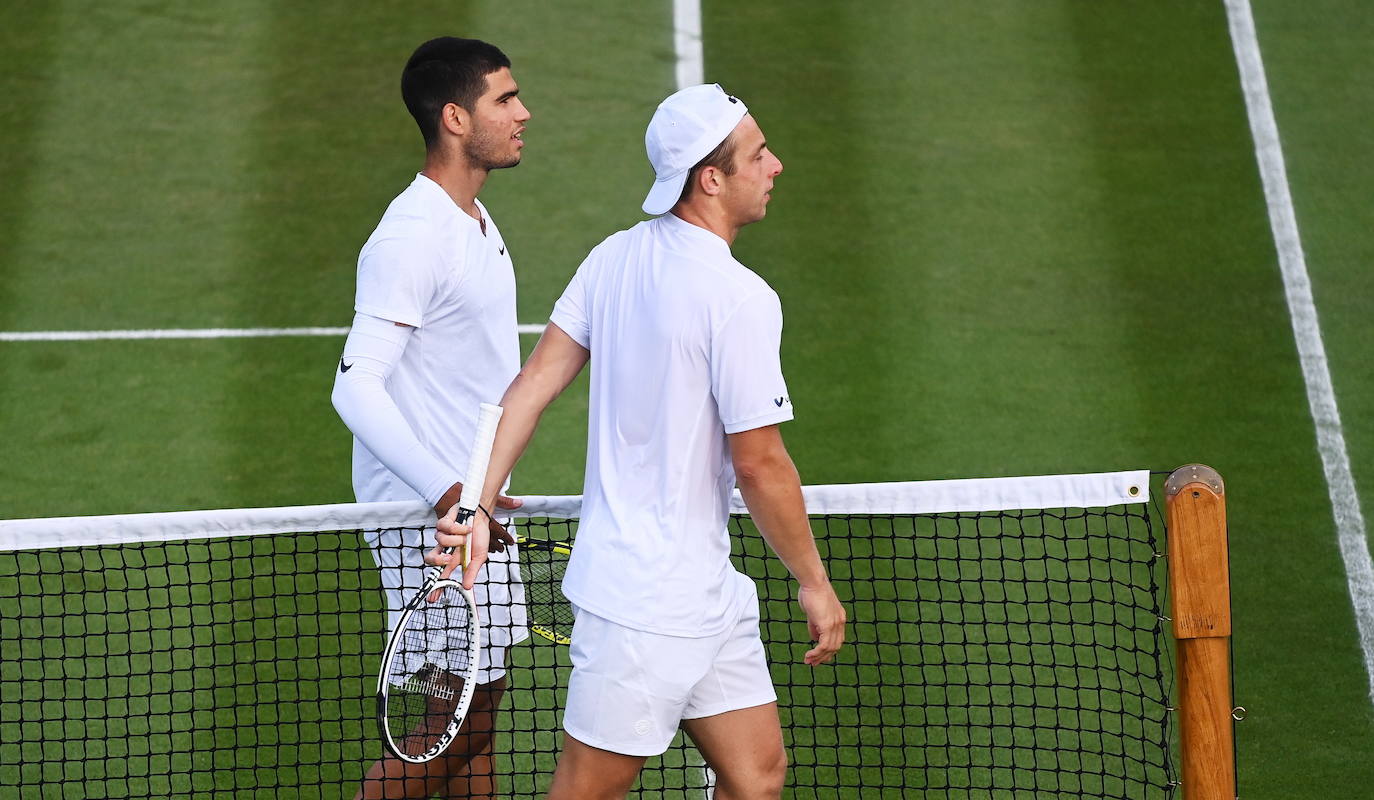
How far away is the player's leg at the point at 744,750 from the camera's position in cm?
403

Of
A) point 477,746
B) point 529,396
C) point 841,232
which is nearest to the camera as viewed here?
point 529,396

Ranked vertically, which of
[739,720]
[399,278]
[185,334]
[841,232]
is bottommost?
[739,720]

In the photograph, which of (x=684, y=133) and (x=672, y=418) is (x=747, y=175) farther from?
(x=672, y=418)

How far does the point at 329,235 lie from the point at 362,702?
391cm

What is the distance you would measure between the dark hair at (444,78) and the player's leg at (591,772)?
212cm

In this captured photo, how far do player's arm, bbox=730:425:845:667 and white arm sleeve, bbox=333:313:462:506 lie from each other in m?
0.99

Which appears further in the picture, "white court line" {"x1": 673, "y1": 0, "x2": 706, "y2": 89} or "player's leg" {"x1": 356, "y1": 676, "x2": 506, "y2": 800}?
"white court line" {"x1": 673, "y1": 0, "x2": 706, "y2": 89}

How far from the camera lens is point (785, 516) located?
393cm

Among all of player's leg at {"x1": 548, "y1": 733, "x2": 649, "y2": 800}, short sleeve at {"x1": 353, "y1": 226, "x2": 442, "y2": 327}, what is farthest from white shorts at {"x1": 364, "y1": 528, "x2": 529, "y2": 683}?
player's leg at {"x1": 548, "y1": 733, "x2": 649, "y2": 800}

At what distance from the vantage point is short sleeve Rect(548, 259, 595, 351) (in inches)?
166

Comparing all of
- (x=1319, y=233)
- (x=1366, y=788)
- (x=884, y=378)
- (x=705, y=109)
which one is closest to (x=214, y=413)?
(x=884, y=378)

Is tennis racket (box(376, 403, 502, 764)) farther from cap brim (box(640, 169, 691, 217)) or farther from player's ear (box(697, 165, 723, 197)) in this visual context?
player's ear (box(697, 165, 723, 197))

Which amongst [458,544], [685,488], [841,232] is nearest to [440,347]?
[458,544]

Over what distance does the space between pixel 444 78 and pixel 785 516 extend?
2052 millimetres
